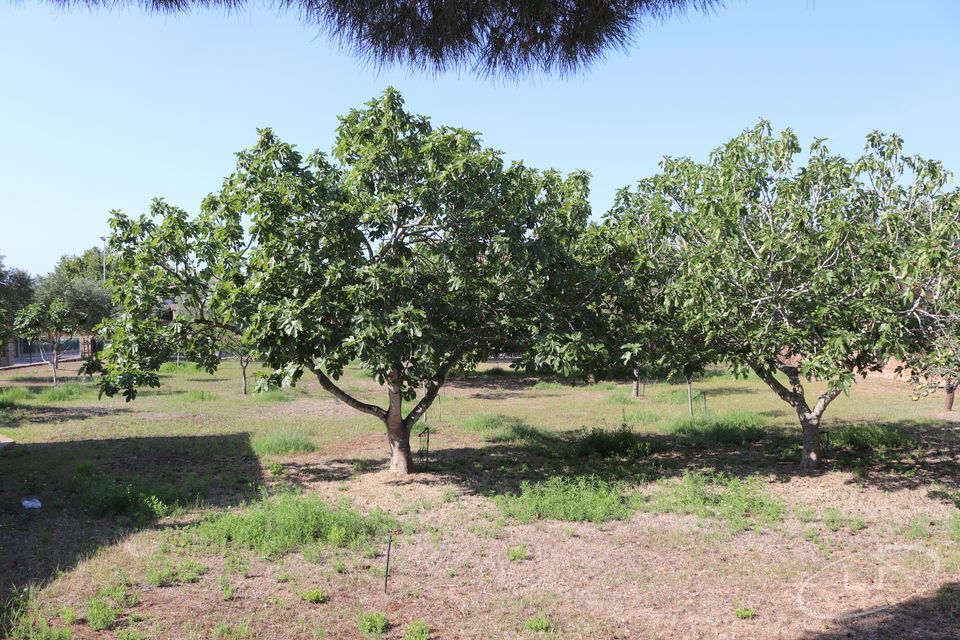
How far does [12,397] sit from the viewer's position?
21766 mm

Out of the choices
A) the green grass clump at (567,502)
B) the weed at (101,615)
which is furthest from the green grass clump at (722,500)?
the weed at (101,615)

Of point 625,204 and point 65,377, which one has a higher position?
point 625,204

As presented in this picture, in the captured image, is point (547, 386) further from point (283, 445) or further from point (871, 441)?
point (283, 445)

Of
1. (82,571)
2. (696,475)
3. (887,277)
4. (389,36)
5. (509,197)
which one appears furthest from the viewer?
(696,475)

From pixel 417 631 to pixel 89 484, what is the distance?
773cm

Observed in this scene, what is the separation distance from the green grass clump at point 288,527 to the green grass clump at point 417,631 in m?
2.45

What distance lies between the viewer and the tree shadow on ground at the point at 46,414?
18250 mm

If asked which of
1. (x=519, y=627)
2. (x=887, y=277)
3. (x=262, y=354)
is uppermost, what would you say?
(x=887, y=277)

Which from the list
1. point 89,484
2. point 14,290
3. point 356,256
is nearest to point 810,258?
point 356,256

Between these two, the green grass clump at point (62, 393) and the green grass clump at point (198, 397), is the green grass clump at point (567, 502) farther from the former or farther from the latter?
the green grass clump at point (62, 393)

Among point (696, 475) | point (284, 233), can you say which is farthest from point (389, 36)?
point (696, 475)

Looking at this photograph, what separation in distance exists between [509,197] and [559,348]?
8.99 ft

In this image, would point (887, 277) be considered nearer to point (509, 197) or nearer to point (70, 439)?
point (509, 197)

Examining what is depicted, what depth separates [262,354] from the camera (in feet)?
32.5
